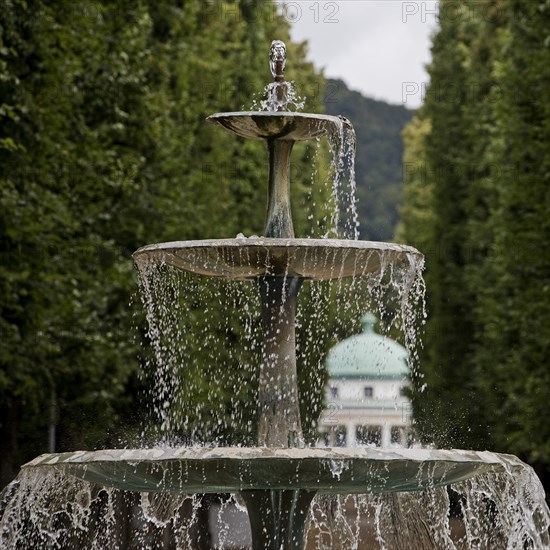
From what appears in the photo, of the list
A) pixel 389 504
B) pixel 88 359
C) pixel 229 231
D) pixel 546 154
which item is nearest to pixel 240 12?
pixel 229 231

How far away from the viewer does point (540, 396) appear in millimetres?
24734

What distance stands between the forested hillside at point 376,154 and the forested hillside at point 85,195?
232 feet

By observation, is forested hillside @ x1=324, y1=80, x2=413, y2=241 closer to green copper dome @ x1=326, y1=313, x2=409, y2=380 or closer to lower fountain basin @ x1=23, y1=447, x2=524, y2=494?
green copper dome @ x1=326, y1=313, x2=409, y2=380

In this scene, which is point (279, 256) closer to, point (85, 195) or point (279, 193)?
point (279, 193)

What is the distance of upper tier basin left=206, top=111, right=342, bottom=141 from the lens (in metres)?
→ 10.6

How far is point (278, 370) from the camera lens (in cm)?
1051

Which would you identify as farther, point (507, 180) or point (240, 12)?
point (240, 12)

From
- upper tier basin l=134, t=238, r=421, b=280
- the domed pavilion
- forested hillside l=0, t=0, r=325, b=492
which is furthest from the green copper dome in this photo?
upper tier basin l=134, t=238, r=421, b=280

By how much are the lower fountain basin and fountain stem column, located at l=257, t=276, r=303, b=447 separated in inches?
20.1

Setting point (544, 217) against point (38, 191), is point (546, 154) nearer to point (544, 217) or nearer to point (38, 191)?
point (544, 217)

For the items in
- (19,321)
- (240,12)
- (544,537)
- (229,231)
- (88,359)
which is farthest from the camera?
(240,12)

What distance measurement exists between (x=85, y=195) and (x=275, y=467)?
1459cm

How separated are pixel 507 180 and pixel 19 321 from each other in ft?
35.3

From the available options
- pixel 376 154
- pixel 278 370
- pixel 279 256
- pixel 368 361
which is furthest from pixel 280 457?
pixel 376 154
